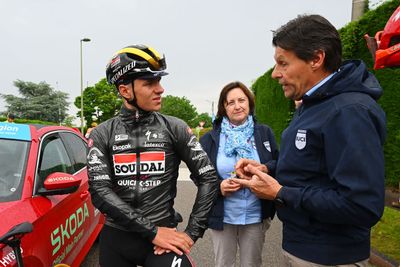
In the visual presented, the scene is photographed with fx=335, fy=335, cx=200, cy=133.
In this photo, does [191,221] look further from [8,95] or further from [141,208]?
[8,95]

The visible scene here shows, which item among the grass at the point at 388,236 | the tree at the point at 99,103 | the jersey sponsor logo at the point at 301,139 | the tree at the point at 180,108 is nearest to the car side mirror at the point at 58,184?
the jersey sponsor logo at the point at 301,139

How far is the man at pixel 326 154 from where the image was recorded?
133cm

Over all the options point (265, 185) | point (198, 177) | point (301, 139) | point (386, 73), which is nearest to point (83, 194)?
point (198, 177)

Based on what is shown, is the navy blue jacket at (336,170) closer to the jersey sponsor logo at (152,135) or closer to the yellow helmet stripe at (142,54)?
the jersey sponsor logo at (152,135)

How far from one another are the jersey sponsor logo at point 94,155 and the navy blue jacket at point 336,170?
962 mm

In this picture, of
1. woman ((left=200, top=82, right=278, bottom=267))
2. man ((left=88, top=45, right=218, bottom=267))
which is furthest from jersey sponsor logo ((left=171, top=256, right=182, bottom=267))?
woman ((left=200, top=82, right=278, bottom=267))

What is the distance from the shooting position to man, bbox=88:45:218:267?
183cm

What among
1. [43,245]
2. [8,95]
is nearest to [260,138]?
[43,245]

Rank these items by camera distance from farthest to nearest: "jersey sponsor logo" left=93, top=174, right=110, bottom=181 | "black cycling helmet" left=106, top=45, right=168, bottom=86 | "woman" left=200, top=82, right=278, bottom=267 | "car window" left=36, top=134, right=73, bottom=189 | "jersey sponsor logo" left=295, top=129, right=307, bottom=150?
"car window" left=36, top=134, right=73, bottom=189, "woman" left=200, top=82, right=278, bottom=267, "black cycling helmet" left=106, top=45, right=168, bottom=86, "jersey sponsor logo" left=93, top=174, right=110, bottom=181, "jersey sponsor logo" left=295, top=129, right=307, bottom=150

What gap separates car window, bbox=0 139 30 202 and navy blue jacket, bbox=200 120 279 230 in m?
1.44

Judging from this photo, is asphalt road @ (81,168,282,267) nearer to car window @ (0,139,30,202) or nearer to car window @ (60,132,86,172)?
car window @ (60,132,86,172)

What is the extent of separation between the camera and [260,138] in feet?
8.98

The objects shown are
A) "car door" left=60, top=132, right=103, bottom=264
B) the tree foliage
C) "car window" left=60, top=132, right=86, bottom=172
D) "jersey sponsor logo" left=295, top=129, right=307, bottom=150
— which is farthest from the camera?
the tree foliage

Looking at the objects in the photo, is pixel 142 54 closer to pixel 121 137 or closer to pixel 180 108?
pixel 121 137
